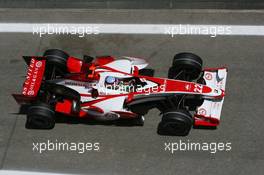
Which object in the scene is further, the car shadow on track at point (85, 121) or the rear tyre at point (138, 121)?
the car shadow on track at point (85, 121)

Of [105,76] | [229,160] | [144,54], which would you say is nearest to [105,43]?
[144,54]

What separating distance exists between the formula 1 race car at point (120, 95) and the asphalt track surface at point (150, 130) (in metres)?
0.43

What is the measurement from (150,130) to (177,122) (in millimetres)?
1057

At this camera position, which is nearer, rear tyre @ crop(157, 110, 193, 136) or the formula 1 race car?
rear tyre @ crop(157, 110, 193, 136)

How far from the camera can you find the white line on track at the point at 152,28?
14.6 m

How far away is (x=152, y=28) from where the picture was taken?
48.8 ft

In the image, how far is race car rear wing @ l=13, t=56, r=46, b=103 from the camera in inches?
464

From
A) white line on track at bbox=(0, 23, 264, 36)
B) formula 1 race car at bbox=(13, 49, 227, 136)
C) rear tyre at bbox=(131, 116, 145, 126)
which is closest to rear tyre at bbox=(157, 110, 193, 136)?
formula 1 race car at bbox=(13, 49, 227, 136)

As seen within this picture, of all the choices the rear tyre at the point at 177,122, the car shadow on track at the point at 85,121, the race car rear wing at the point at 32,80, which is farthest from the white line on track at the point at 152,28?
the rear tyre at the point at 177,122

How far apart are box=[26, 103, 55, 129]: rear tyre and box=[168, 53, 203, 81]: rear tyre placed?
344 centimetres

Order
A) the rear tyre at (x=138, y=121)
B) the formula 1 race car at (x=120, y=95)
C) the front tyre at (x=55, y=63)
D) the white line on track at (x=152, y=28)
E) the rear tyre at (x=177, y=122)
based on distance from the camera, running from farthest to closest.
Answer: the white line on track at (x=152, y=28) → the front tyre at (x=55, y=63) → the rear tyre at (x=138, y=121) → the formula 1 race car at (x=120, y=95) → the rear tyre at (x=177, y=122)

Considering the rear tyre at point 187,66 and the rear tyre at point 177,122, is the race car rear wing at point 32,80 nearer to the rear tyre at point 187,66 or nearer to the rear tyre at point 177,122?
the rear tyre at point 177,122

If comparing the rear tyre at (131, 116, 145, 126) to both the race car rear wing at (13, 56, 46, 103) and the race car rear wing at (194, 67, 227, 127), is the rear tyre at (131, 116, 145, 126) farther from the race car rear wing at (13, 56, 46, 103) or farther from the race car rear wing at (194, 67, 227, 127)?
the race car rear wing at (13, 56, 46, 103)

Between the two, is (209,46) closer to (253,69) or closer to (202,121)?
(253,69)
